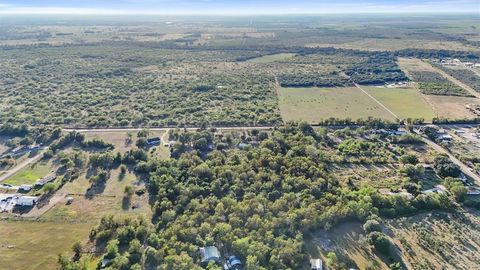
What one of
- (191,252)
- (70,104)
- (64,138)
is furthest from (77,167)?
(70,104)

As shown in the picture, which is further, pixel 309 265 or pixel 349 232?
pixel 349 232

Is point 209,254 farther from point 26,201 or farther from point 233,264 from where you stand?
point 26,201

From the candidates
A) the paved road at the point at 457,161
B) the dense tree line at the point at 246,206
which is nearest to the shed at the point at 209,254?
the dense tree line at the point at 246,206

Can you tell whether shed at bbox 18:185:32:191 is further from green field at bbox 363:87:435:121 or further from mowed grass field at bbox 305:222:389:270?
green field at bbox 363:87:435:121

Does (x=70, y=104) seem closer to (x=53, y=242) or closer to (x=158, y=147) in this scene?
(x=158, y=147)

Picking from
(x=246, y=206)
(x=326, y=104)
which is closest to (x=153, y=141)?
(x=246, y=206)

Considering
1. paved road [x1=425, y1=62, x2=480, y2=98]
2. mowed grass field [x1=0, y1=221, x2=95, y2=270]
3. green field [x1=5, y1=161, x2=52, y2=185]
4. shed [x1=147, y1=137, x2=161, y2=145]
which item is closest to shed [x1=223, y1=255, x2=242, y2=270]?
mowed grass field [x1=0, y1=221, x2=95, y2=270]
